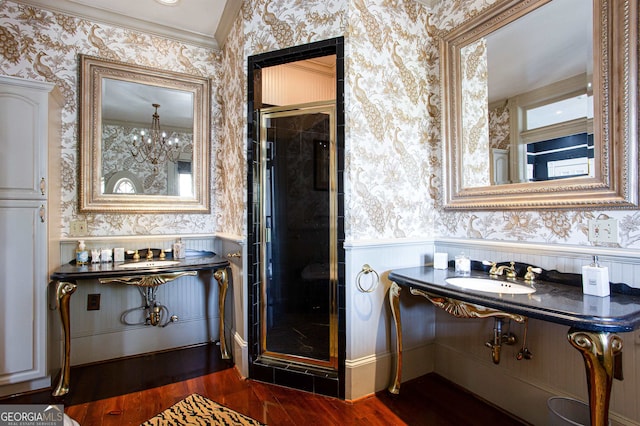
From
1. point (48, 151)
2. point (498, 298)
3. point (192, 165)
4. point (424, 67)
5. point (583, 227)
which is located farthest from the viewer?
point (192, 165)

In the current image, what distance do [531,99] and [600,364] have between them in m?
1.31

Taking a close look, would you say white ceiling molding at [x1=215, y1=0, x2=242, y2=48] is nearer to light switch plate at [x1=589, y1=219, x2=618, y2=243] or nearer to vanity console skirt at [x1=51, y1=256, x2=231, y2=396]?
vanity console skirt at [x1=51, y1=256, x2=231, y2=396]

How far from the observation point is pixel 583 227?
58.0 inches

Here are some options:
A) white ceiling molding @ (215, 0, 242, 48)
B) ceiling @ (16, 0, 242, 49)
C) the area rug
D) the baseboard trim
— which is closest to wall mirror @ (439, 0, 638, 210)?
the baseboard trim

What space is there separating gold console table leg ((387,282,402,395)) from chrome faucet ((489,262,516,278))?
0.52 meters

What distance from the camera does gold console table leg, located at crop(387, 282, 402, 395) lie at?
6.15 ft

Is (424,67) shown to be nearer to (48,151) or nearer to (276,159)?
(276,159)

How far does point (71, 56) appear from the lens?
235 centimetres

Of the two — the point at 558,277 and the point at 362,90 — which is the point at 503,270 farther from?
the point at 362,90

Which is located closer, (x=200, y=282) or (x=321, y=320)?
(x=321, y=320)

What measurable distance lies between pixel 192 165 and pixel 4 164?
1.16 metres

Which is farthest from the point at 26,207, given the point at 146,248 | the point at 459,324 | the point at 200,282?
the point at 459,324

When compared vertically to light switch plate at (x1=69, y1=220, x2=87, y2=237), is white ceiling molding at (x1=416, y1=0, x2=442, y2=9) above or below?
above

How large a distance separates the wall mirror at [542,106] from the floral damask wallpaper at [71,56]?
2.27 m
